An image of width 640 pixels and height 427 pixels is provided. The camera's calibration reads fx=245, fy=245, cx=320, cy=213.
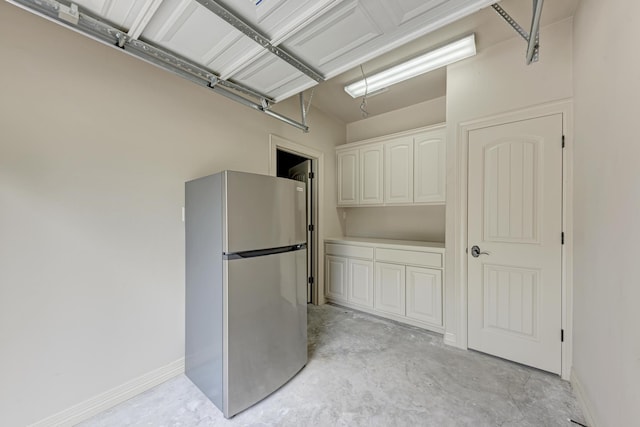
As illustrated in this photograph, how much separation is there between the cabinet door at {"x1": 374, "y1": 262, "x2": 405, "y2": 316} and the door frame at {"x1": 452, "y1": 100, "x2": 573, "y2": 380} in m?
0.58

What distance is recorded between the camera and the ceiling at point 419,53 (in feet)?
5.88

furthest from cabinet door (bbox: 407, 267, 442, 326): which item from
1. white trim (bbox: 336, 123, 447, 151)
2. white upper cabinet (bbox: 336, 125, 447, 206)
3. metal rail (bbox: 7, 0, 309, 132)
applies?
metal rail (bbox: 7, 0, 309, 132)

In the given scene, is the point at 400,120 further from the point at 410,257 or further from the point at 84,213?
the point at 84,213

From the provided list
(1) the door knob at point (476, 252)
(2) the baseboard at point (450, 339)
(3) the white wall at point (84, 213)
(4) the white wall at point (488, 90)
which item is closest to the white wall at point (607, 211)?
(4) the white wall at point (488, 90)

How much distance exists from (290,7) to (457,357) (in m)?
2.86

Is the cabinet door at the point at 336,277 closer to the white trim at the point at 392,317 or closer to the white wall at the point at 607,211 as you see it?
the white trim at the point at 392,317

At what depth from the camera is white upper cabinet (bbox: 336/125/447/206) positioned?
2814mm

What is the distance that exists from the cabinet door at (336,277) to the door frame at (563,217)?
1.34 meters

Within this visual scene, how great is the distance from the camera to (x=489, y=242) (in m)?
2.19

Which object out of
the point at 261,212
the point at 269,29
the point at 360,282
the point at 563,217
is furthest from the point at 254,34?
the point at 360,282

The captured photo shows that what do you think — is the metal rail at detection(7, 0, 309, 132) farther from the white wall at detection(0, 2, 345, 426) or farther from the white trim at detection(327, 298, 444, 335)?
the white trim at detection(327, 298, 444, 335)

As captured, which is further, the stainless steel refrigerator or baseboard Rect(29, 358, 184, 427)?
the stainless steel refrigerator

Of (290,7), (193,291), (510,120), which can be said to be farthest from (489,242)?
(193,291)

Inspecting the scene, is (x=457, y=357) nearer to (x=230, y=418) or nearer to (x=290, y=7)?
(x=230, y=418)
